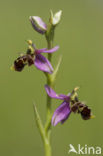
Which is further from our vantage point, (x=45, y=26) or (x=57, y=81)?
(x=57, y=81)

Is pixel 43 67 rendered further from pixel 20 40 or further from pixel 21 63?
pixel 20 40

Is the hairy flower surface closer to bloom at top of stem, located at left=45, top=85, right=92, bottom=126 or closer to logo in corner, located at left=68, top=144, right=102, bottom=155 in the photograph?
bloom at top of stem, located at left=45, top=85, right=92, bottom=126

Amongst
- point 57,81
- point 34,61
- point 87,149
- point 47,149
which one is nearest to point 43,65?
point 34,61

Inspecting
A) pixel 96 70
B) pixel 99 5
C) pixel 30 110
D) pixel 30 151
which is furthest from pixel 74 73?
pixel 99 5

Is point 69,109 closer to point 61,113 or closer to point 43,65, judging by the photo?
point 61,113

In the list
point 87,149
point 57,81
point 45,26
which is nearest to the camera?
point 45,26

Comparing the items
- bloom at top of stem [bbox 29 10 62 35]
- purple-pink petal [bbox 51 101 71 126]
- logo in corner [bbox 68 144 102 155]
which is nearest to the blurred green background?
logo in corner [bbox 68 144 102 155]
